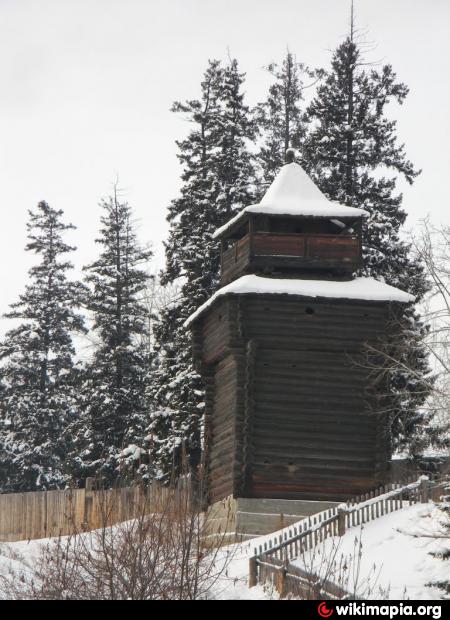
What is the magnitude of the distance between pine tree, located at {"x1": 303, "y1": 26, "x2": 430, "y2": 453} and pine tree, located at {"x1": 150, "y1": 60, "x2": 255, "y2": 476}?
2.97 meters

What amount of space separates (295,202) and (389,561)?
44.4ft

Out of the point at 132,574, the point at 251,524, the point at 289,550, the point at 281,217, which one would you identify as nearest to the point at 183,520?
the point at 132,574

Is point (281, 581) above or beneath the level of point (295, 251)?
beneath

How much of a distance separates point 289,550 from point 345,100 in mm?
21383

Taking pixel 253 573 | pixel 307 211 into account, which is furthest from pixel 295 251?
pixel 253 573

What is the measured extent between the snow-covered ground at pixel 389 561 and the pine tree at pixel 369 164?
11514 mm

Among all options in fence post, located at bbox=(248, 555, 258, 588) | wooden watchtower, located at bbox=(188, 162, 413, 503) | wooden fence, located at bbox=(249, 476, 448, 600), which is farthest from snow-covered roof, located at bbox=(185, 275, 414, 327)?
fence post, located at bbox=(248, 555, 258, 588)

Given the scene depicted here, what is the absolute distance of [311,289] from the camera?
96.2ft

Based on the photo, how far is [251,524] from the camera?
28.0 metres

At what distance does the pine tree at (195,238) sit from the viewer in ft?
120

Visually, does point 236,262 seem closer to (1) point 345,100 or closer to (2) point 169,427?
(2) point 169,427

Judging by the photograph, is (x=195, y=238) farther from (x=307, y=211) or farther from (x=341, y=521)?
(x=341, y=521)
